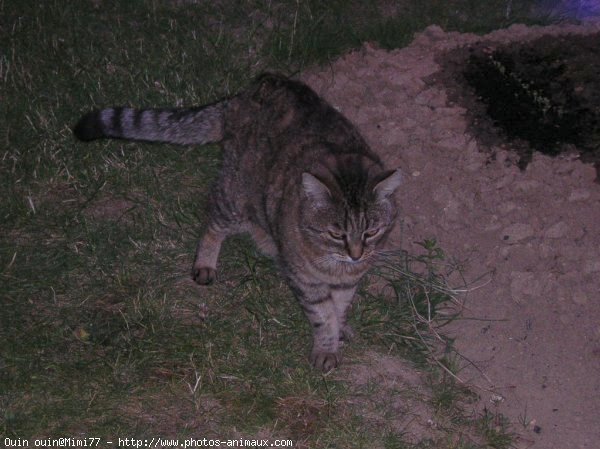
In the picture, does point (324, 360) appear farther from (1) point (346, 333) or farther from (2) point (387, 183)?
(2) point (387, 183)

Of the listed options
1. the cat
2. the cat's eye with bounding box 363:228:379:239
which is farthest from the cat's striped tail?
the cat's eye with bounding box 363:228:379:239

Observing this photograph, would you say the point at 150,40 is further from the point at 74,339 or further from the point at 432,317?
the point at 432,317

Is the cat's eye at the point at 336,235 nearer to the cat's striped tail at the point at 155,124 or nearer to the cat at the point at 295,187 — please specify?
the cat at the point at 295,187

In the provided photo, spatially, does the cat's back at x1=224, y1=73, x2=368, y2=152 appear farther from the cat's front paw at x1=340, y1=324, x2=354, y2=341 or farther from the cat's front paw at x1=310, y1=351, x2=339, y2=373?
the cat's front paw at x1=310, y1=351, x2=339, y2=373

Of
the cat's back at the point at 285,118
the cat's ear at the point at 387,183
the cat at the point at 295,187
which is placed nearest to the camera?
the cat's ear at the point at 387,183

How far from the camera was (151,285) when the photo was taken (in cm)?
444

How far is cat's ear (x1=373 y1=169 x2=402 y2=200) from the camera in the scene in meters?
3.59

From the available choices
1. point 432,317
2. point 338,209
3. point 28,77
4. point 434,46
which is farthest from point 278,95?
point 28,77

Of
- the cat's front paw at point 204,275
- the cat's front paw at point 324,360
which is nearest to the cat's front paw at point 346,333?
the cat's front paw at point 324,360

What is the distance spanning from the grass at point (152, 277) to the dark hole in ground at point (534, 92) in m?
0.86

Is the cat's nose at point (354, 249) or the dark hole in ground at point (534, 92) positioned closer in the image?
the cat's nose at point (354, 249)

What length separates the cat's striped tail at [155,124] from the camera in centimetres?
452

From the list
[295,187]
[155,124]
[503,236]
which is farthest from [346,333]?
[155,124]

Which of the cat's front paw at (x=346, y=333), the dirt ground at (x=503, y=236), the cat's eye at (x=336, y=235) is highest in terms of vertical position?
the cat's eye at (x=336, y=235)
